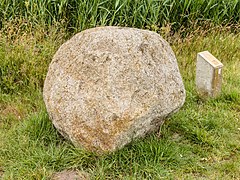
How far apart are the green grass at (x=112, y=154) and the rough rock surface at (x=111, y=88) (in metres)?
0.15

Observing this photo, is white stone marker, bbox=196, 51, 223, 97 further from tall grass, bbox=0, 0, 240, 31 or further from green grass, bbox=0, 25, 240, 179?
tall grass, bbox=0, 0, 240, 31

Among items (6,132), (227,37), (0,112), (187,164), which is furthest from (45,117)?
(227,37)

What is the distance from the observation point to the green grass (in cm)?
354

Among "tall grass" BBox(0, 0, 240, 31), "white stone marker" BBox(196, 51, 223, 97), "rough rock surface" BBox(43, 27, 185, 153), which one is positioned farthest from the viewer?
"tall grass" BBox(0, 0, 240, 31)

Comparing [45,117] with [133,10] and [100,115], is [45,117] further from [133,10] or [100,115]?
[133,10]

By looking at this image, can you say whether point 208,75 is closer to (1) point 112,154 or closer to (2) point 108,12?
(1) point 112,154

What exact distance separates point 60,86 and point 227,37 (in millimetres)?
3218

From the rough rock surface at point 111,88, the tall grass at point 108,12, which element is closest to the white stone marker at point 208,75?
the rough rock surface at point 111,88

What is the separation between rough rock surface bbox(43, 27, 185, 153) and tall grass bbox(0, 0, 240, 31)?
6.28ft

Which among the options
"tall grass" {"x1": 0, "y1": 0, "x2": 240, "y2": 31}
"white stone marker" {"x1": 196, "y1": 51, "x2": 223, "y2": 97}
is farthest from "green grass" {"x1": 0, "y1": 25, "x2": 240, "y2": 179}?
"tall grass" {"x1": 0, "y1": 0, "x2": 240, "y2": 31}

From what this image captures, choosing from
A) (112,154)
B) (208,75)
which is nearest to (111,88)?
(112,154)

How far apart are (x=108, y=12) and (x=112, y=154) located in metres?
2.74

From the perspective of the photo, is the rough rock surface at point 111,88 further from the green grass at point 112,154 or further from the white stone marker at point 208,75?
the white stone marker at point 208,75

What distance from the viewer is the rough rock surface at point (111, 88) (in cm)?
344
